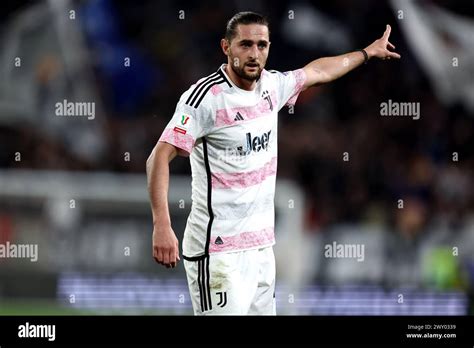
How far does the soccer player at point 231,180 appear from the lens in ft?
19.9

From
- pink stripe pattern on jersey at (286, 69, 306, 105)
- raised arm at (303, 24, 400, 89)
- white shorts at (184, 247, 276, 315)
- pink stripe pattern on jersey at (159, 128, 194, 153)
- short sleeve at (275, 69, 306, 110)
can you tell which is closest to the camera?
pink stripe pattern on jersey at (159, 128, 194, 153)

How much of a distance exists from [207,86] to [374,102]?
6775 millimetres

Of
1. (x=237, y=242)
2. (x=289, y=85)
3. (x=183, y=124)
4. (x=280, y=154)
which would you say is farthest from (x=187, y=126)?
(x=280, y=154)

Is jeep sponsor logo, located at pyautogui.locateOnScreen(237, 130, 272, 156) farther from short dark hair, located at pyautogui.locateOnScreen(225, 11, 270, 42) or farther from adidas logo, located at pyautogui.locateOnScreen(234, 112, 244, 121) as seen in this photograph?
short dark hair, located at pyautogui.locateOnScreen(225, 11, 270, 42)

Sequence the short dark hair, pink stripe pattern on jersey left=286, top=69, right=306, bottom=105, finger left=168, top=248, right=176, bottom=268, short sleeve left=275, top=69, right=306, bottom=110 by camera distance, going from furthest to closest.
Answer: pink stripe pattern on jersey left=286, top=69, right=306, bottom=105, short sleeve left=275, top=69, right=306, bottom=110, the short dark hair, finger left=168, top=248, right=176, bottom=268

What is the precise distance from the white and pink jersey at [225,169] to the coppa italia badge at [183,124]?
1 cm

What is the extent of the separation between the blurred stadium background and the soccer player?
423 centimetres

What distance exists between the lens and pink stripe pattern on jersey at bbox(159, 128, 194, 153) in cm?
594

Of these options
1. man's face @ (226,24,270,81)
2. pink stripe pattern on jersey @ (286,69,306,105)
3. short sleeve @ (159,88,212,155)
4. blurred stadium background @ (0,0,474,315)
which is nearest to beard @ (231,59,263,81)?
man's face @ (226,24,270,81)

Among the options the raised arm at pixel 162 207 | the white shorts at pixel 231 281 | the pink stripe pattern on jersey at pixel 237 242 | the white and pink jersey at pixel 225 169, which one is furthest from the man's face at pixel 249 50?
the white shorts at pixel 231 281

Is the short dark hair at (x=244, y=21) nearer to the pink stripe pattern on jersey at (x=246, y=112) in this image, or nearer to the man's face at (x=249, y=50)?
the man's face at (x=249, y=50)

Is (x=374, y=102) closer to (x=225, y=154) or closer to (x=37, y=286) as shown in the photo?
(x=37, y=286)

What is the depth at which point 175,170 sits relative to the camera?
1139 centimetres
